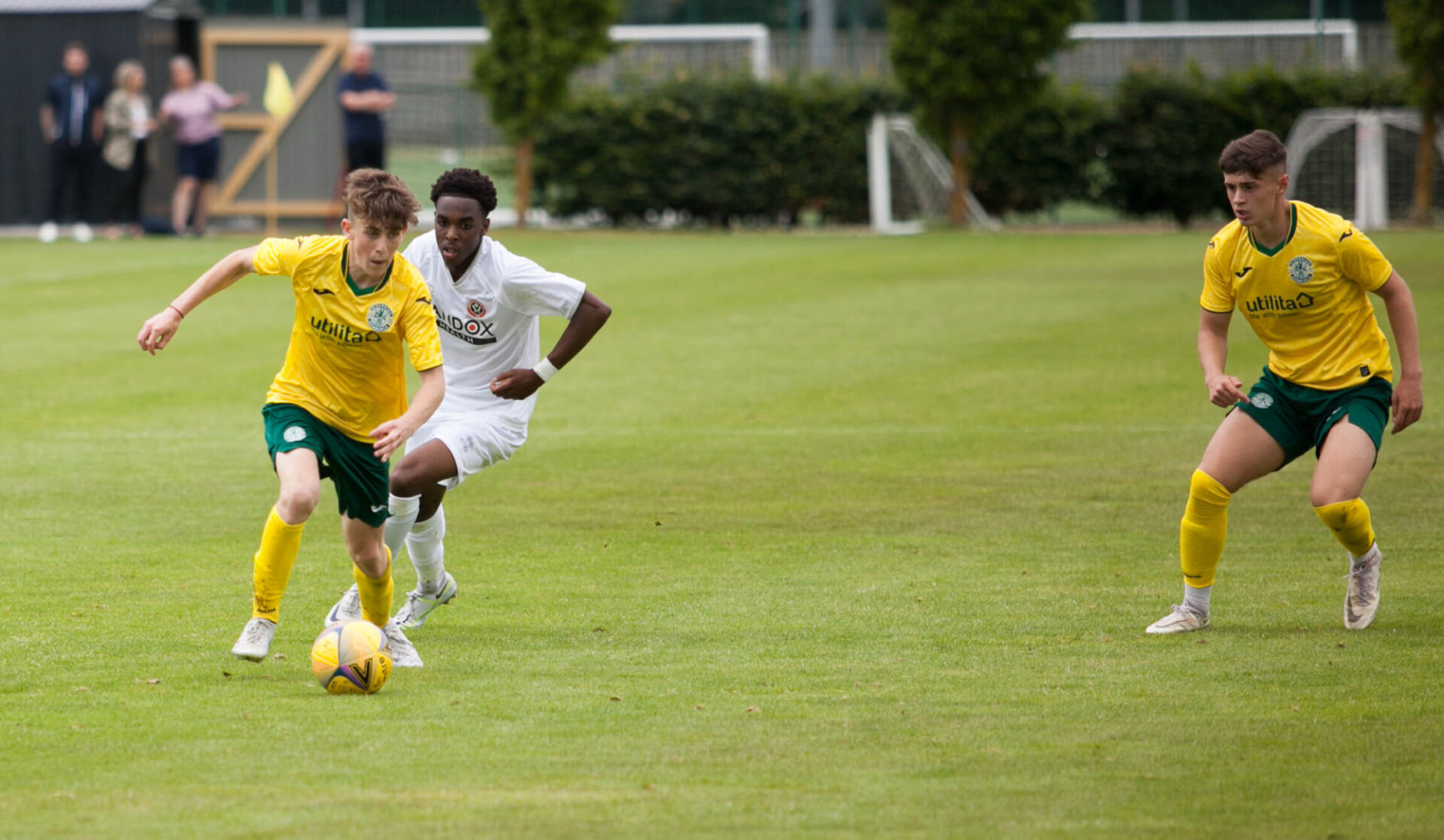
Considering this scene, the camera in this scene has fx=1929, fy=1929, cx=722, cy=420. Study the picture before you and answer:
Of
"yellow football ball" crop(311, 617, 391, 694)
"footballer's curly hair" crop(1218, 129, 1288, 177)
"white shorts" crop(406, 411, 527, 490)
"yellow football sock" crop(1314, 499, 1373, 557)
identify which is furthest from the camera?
"white shorts" crop(406, 411, 527, 490)

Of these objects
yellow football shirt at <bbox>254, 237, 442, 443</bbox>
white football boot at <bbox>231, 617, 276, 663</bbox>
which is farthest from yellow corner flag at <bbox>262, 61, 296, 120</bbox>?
white football boot at <bbox>231, 617, 276, 663</bbox>

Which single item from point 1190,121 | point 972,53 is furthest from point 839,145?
point 1190,121

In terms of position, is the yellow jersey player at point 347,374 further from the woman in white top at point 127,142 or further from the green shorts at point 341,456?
the woman in white top at point 127,142

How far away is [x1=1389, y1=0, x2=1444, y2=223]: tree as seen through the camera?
31.2 meters

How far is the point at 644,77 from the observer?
34219 mm

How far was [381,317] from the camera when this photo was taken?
6.77 meters

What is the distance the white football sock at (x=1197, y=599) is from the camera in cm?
753

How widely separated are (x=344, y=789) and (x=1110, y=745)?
226 centimetres

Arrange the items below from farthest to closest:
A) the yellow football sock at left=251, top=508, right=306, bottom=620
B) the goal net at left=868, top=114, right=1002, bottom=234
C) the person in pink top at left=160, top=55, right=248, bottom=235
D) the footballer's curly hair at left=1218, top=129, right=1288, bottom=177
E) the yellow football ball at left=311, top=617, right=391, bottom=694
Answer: the goal net at left=868, top=114, right=1002, bottom=234 < the person in pink top at left=160, top=55, right=248, bottom=235 < the footballer's curly hair at left=1218, top=129, right=1288, bottom=177 < the yellow football sock at left=251, top=508, right=306, bottom=620 < the yellow football ball at left=311, top=617, right=391, bottom=694

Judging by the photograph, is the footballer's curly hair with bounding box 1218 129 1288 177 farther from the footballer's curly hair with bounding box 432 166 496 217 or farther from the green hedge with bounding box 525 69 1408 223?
the green hedge with bounding box 525 69 1408 223

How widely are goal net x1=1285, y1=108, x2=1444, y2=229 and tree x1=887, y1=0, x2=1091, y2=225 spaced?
15.0ft

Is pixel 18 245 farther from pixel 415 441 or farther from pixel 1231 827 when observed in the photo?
pixel 1231 827

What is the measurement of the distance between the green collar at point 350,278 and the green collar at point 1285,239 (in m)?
3.30

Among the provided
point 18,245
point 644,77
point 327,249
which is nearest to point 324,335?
point 327,249
